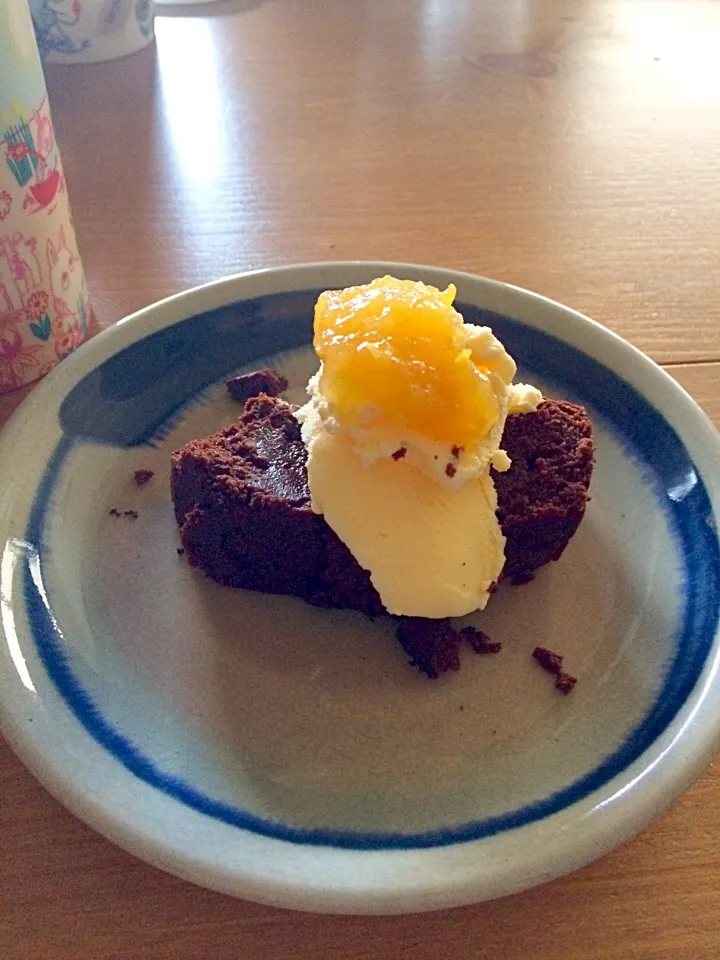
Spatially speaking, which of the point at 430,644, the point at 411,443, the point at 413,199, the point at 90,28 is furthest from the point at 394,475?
the point at 90,28

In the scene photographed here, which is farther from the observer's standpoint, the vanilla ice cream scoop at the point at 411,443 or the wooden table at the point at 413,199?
the vanilla ice cream scoop at the point at 411,443

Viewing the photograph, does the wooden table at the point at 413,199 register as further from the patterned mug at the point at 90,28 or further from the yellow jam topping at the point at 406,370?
the yellow jam topping at the point at 406,370

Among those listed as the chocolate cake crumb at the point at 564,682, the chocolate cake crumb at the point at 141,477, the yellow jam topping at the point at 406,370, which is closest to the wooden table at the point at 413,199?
the chocolate cake crumb at the point at 564,682

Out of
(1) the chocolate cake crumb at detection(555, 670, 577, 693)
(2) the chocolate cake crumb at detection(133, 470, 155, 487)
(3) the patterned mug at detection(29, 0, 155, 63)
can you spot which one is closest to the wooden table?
(3) the patterned mug at detection(29, 0, 155, 63)

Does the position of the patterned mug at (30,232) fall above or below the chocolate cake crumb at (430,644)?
above

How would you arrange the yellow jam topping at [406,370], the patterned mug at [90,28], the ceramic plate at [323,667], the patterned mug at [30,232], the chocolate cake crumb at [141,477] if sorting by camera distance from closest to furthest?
the ceramic plate at [323,667], the yellow jam topping at [406,370], the patterned mug at [30,232], the chocolate cake crumb at [141,477], the patterned mug at [90,28]

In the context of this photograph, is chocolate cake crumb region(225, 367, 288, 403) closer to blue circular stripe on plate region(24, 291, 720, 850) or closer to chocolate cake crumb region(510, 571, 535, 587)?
blue circular stripe on plate region(24, 291, 720, 850)

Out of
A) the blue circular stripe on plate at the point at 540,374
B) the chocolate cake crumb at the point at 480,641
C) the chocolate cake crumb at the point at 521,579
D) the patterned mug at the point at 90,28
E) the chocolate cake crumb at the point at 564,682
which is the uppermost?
the patterned mug at the point at 90,28

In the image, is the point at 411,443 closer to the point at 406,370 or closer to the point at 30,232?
the point at 406,370
